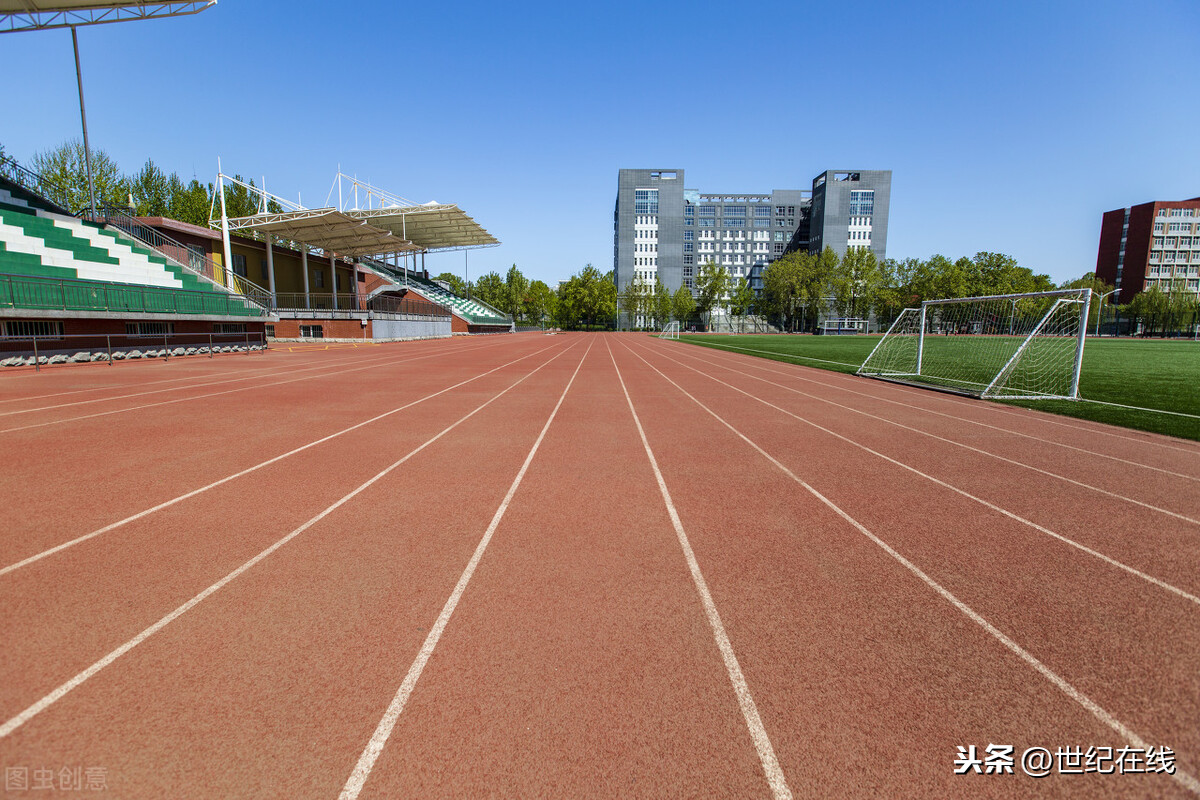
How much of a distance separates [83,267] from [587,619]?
86.4 feet

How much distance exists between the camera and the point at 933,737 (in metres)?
2.37

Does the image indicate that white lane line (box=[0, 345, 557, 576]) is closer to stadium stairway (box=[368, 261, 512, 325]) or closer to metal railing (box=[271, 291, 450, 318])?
metal railing (box=[271, 291, 450, 318])

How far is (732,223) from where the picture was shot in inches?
Result: 4284

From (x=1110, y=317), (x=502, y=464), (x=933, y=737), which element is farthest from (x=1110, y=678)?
(x=1110, y=317)

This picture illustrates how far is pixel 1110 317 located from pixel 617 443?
11185 centimetres

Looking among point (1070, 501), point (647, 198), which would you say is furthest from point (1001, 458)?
point (647, 198)

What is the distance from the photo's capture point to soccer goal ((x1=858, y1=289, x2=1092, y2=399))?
12.4 metres

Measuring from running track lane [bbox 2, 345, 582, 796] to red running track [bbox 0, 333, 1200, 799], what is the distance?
2 cm

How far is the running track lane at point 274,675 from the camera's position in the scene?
218cm

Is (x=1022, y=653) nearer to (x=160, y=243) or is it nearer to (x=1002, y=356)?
(x=1002, y=356)

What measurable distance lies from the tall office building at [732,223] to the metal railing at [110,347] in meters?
80.2

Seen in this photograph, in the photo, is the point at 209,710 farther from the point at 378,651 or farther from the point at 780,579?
the point at 780,579

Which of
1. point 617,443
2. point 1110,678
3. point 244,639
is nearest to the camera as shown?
point 1110,678

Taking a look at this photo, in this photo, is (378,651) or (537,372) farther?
(537,372)
